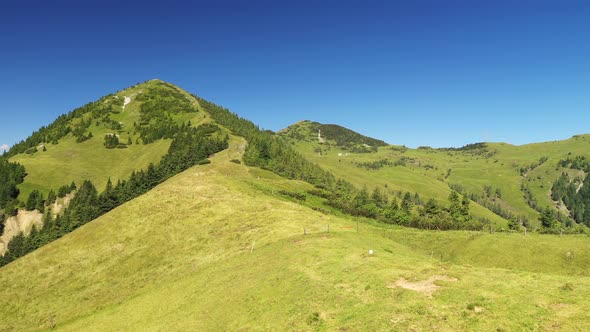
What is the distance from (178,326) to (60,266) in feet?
154

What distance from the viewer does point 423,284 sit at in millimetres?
33281

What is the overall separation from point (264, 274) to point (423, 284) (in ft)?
65.9

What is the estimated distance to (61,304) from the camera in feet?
201

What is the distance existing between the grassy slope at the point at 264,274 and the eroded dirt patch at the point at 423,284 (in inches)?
33.3

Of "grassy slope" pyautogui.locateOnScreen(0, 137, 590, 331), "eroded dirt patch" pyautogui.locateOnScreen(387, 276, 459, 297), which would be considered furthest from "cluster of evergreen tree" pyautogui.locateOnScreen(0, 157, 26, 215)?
"eroded dirt patch" pyautogui.locateOnScreen(387, 276, 459, 297)

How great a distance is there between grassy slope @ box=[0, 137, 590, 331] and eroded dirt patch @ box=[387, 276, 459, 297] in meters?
0.85

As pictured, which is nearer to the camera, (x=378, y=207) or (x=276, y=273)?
(x=276, y=273)

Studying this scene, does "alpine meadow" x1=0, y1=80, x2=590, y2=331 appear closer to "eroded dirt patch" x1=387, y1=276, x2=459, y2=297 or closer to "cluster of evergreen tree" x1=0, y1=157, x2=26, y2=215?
"eroded dirt patch" x1=387, y1=276, x2=459, y2=297

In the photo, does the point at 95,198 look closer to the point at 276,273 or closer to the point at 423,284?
the point at 276,273

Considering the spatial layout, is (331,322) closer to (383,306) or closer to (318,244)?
(383,306)

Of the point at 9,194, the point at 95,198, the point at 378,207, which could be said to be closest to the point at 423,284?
the point at 378,207

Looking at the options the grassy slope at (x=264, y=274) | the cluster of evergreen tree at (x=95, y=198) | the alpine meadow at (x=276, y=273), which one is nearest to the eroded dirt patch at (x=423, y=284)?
the alpine meadow at (x=276, y=273)

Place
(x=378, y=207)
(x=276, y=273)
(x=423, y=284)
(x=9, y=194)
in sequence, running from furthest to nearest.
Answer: (x=9, y=194)
(x=378, y=207)
(x=276, y=273)
(x=423, y=284)

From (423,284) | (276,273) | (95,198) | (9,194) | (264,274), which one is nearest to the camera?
(423,284)
